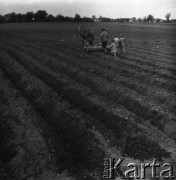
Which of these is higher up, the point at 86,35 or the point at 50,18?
the point at 86,35

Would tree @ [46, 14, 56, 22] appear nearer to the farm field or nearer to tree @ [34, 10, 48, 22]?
tree @ [34, 10, 48, 22]

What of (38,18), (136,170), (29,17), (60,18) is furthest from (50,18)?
(136,170)

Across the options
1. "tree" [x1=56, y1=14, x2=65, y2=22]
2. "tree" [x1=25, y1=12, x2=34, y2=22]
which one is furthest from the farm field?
"tree" [x1=25, y1=12, x2=34, y2=22]

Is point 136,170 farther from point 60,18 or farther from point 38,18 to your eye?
point 38,18

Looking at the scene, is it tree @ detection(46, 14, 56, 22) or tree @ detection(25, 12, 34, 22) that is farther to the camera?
tree @ detection(25, 12, 34, 22)

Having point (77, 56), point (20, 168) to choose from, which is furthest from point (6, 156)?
point (77, 56)

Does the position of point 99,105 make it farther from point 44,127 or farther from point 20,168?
point 20,168

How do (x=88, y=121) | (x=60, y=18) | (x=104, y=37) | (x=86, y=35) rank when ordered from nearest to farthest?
(x=88, y=121) → (x=104, y=37) → (x=86, y=35) → (x=60, y=18)

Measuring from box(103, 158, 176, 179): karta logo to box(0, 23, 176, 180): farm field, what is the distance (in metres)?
0.13

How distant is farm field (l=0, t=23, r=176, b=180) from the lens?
697 centimetres

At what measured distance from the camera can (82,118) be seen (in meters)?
9.22

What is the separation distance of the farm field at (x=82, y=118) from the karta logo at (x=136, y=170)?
0.13 meters

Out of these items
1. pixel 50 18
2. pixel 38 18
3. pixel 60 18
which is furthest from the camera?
pixel 38 18

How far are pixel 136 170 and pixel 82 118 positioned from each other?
308 centimetres
